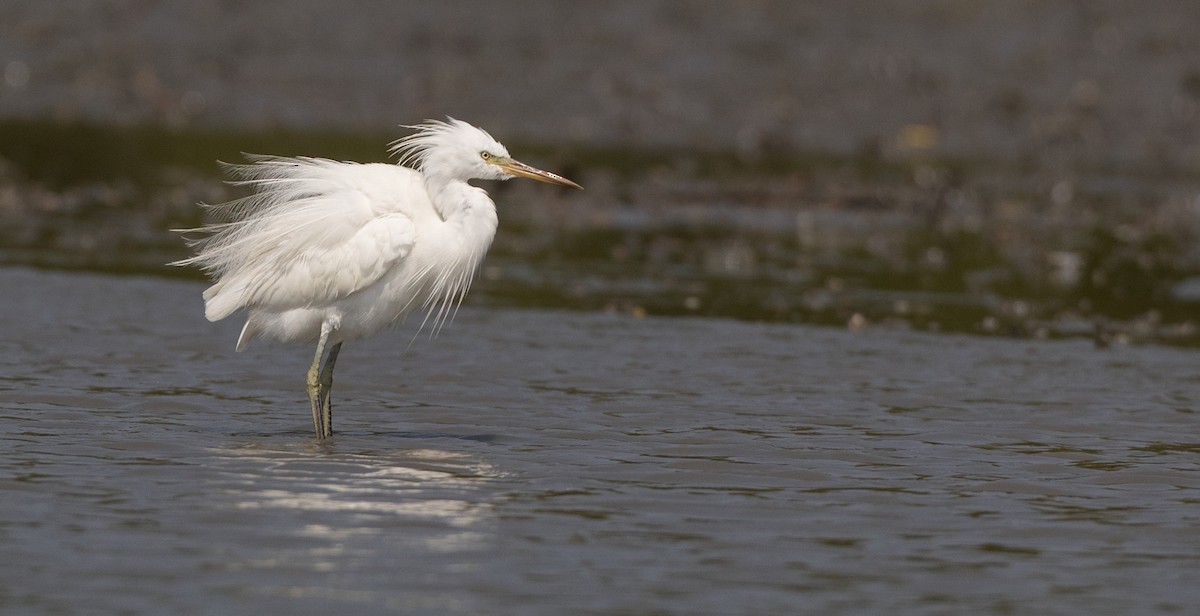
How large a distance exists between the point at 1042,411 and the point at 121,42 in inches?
797

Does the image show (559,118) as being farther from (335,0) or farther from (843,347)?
(843,347)

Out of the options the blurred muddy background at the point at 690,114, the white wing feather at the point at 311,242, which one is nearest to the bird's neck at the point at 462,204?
the white wing feather at the point at 311,242

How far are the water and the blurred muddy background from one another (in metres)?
5.02

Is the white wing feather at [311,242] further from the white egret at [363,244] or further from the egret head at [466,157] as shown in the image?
the egret head at [466,157]

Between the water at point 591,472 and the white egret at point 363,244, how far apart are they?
0.60m

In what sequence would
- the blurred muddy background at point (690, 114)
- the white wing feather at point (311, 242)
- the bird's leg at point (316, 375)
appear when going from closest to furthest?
the white wing feather at point (311, 242) < the bird's leg at point (316, 375) < the blurred muddy background at point (690, 114)

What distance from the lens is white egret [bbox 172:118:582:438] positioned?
8578 mm

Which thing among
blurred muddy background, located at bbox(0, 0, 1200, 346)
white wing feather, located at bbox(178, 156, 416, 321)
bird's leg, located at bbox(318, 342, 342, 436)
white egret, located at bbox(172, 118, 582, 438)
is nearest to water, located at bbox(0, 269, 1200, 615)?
bird's leg, located at bbox(318, 342, 342, 436)

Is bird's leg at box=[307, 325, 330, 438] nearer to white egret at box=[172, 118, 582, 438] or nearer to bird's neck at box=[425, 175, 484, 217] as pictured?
white egret at box=[172, 118, 582, 438]

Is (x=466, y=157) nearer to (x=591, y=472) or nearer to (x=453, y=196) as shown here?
(x=453, y=196)

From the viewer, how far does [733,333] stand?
40.7 ft

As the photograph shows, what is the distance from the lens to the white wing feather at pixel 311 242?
8531 mm

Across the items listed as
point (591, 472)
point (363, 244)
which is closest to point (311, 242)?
point (363, 244)

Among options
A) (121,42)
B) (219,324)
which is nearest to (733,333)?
(219,324)
